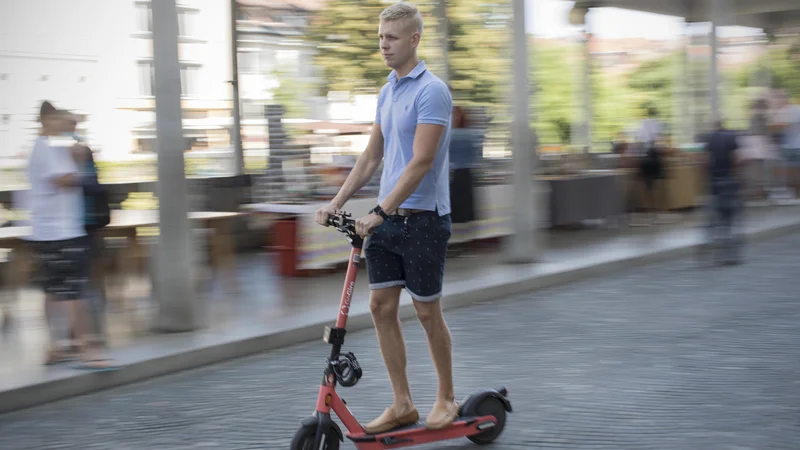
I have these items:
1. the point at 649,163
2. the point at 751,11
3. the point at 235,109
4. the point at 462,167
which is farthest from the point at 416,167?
the point at 751,11

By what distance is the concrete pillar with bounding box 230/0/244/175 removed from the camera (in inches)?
498

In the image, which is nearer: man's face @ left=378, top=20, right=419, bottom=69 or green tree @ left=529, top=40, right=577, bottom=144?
man's face @ left=378, top=20, right=419, bottom=69

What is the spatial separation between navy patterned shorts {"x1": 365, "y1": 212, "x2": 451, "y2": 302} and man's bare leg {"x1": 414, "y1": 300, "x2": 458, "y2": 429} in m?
0.07

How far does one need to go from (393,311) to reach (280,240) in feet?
20.8

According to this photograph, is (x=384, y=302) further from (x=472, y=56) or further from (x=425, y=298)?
(x=472, y=56)

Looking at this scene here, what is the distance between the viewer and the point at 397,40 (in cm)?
419

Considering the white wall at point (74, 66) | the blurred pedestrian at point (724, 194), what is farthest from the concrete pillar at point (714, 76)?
the white wall at point (74, 66)

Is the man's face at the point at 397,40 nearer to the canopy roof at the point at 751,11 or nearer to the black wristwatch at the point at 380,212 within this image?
the black wristwatch at the point at 380,212

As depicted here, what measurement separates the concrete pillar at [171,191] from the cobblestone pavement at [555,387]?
82cm

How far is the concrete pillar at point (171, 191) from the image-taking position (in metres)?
7.18

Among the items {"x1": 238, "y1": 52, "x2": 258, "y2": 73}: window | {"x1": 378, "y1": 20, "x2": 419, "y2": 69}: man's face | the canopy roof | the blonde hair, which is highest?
the canopy roof

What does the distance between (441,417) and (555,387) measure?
1.47m

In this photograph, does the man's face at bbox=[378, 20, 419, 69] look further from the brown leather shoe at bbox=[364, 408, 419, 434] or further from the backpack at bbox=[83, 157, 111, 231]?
the backpack at bbox=[83, 157, 111, 231]

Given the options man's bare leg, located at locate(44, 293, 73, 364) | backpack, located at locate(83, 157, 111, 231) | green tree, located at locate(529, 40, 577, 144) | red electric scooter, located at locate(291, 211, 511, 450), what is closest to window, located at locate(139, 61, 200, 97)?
backpack, located at locate(83, 157, 111, 231)
